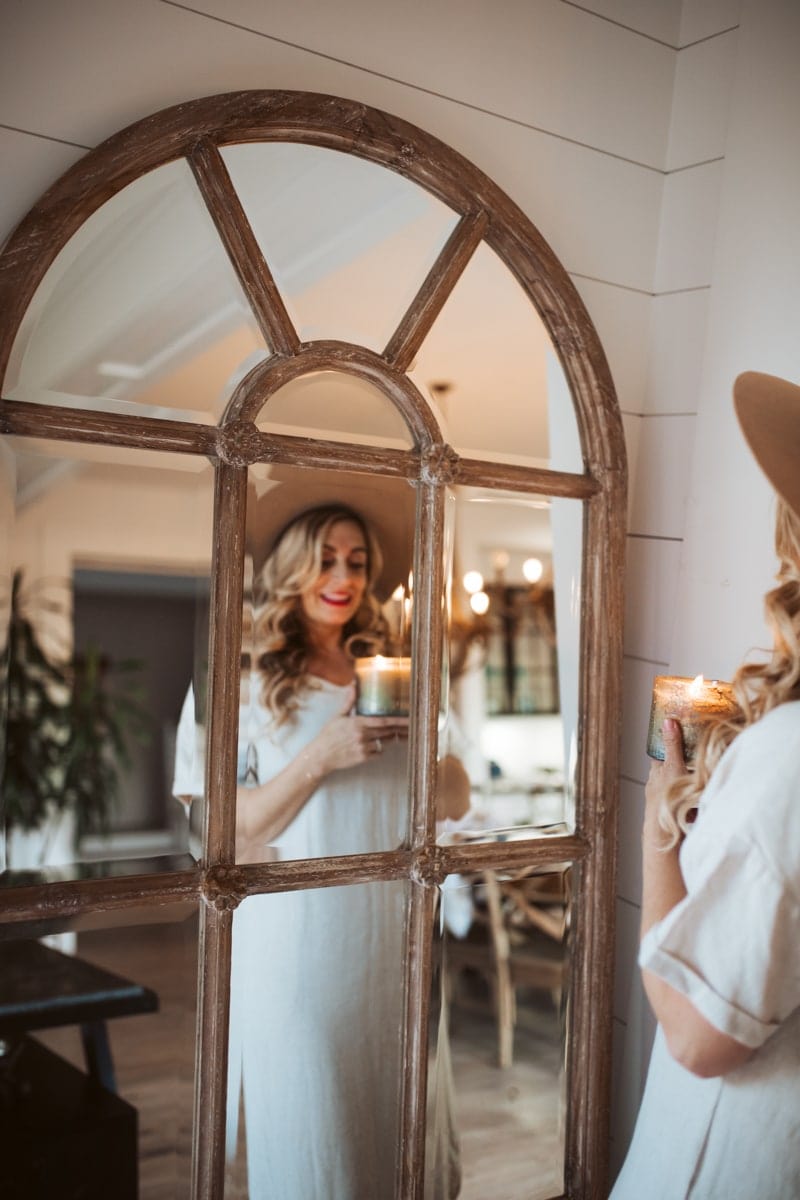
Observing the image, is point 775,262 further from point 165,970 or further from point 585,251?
point 165,970

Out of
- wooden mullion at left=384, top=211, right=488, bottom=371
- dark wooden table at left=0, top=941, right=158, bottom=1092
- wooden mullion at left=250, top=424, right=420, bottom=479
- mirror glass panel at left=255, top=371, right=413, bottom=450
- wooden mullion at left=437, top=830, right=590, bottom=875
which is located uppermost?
wooden mullion at left=384, top=211, right=488, bottom=371

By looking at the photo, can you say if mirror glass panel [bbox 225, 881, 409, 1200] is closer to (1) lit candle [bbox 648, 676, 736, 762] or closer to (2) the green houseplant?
(2) the green houseplant

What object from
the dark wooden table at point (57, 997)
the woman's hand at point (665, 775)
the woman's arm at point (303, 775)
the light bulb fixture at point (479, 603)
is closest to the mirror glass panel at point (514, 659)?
the light bulb fixture at point (479, 603)

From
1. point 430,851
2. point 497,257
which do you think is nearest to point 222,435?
point 497,257

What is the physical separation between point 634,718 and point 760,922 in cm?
60

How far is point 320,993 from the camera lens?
1.25 metres

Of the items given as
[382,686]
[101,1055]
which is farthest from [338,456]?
[101,1055]

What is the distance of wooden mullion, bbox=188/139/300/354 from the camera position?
3.77ft

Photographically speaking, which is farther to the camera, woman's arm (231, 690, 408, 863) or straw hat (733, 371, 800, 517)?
woman's arm (231, 690, 408, 863)

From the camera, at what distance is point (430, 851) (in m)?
1.29

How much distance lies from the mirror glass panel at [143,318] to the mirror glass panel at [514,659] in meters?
0.35

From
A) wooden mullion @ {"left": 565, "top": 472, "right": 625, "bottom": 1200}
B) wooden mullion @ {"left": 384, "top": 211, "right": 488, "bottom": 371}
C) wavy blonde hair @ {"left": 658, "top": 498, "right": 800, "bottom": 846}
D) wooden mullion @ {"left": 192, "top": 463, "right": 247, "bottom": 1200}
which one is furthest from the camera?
wooden mullion @ {"left": 565, "top": 472, "right": 625, "bottom": 1200}

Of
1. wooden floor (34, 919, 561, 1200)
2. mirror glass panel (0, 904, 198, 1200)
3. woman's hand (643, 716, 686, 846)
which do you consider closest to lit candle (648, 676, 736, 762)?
woman's hand (643, 716, 686, 846)

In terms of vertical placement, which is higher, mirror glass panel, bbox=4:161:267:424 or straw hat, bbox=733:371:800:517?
mirror glass panel, bbox=4:161:267:424
